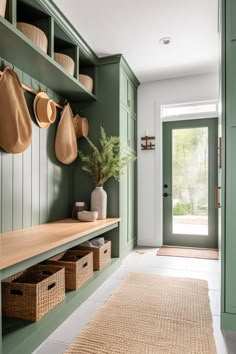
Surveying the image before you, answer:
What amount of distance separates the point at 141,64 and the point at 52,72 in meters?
1.56

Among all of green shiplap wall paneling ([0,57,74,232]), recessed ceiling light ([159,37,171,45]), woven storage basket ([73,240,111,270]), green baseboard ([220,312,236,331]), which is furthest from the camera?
recessed ceiling light ([159,37,171,45])

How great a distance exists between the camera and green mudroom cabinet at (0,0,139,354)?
1853mm

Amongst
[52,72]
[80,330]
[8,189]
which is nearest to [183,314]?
[80,330]

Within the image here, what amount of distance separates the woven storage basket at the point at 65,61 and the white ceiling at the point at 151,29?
36cm

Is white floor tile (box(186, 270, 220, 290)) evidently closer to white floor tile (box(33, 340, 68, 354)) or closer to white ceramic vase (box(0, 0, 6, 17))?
white floor tile (box(33, 340, 68, 354))

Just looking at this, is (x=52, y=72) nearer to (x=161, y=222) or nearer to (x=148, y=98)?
(x=148, y=98)

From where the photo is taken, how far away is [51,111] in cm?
269

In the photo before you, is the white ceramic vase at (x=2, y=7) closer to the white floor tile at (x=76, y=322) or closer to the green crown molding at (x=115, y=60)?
the green crown molding at (x=115, y=60)

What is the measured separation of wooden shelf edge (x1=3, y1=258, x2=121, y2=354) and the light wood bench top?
49 cm

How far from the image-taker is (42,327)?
1672 millimetres

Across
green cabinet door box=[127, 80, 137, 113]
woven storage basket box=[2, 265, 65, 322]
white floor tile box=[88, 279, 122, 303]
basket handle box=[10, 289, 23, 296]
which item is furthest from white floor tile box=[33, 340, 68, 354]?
green cabinet door box=[127, 80, 137, 113]

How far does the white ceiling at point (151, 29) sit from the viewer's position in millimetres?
2338

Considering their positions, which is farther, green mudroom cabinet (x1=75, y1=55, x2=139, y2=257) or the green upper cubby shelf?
green mudroom cabinet (x1=75, y1=55, x2=139, y2=257)

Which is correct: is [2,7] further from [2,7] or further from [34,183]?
[34,183]
